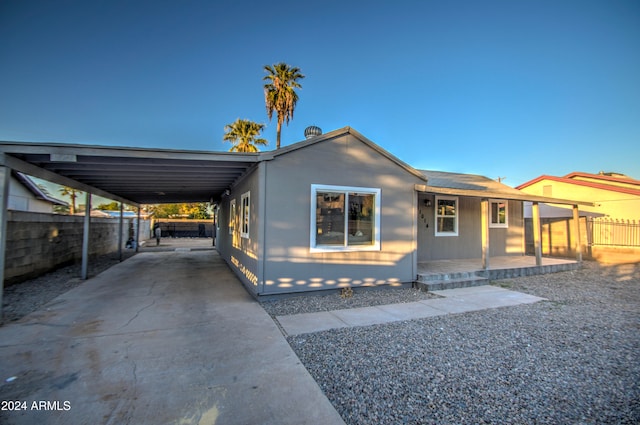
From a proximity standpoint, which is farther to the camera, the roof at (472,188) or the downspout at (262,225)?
the roof at (472,188)

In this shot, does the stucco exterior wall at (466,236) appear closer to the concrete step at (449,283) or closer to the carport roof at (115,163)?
the concrete step at (449,283)

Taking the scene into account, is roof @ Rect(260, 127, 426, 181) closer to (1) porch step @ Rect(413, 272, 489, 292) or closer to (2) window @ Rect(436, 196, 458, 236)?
(1) porch step @ Rect(413, 272, 489, 292)

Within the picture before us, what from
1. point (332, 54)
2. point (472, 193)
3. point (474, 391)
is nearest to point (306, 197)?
point (474, 391)

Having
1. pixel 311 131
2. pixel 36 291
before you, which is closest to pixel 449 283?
pixel 311 131

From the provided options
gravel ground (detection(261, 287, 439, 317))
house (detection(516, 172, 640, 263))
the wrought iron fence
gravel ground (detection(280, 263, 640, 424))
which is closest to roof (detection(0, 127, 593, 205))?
gravel ground (detection(261, 287, 439, 317))

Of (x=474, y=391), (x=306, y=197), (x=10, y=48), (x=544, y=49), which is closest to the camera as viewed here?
(x=474, y=391)

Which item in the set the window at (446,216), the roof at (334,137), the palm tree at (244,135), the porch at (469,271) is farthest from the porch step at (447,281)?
the palm tree at (244,135)

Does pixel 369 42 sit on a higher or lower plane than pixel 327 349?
higher

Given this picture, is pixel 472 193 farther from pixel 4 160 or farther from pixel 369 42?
pixel 4 160

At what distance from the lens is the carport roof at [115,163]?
14.8 ft

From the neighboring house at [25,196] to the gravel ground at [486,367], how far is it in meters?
19.2

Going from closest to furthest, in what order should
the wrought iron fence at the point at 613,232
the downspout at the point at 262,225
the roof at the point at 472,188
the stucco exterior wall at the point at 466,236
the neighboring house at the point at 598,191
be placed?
the downspout at the point at 262,225 → the roof at the point at 472,188 → the stucco exterior wall at the point at 466,236 → the wrought iron fence at the point at 613,232 → the neighboring house at the point at 598,191

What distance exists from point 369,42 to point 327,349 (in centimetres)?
1130

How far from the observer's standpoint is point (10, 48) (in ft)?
27.0
